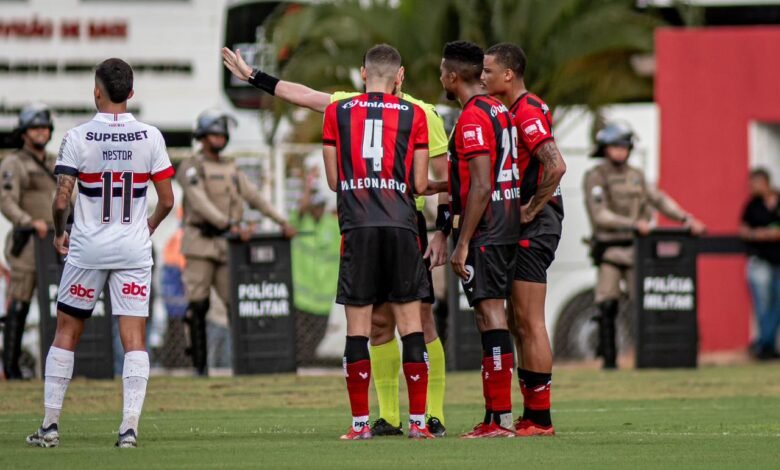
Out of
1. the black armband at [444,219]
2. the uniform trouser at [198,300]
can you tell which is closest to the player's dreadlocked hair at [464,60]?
the black armband at [444,219]

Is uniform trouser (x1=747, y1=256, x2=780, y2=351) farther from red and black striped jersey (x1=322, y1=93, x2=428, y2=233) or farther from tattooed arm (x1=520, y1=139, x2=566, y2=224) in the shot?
red and black striped jersey (x1=322, y1=93, x2=428, y2=233)

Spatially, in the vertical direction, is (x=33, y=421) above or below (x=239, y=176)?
below

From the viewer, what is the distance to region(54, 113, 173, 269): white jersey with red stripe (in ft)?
32.0

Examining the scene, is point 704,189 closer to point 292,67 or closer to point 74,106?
point 292,67

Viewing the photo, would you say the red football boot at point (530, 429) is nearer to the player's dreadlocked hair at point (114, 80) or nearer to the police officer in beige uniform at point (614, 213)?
the player's dreadlocked hair at point (114, 80)

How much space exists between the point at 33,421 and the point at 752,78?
13.2 m

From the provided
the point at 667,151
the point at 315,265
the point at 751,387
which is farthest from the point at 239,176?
the point at 667,151

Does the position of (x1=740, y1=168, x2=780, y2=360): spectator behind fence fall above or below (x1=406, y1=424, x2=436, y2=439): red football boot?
above

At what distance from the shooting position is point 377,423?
10633 millimetres

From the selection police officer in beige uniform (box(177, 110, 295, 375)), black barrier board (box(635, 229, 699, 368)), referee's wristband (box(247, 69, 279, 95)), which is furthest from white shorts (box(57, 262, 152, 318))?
black barrier board (box(635, 229, 699, 368))

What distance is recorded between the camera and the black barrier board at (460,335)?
18.3m

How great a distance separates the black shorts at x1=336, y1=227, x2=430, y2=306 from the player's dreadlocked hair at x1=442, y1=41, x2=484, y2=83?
1.03 metres

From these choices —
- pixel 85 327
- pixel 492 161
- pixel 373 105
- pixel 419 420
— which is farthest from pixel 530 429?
pixel 85 327

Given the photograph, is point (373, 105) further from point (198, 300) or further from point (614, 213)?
point (614, 213)
